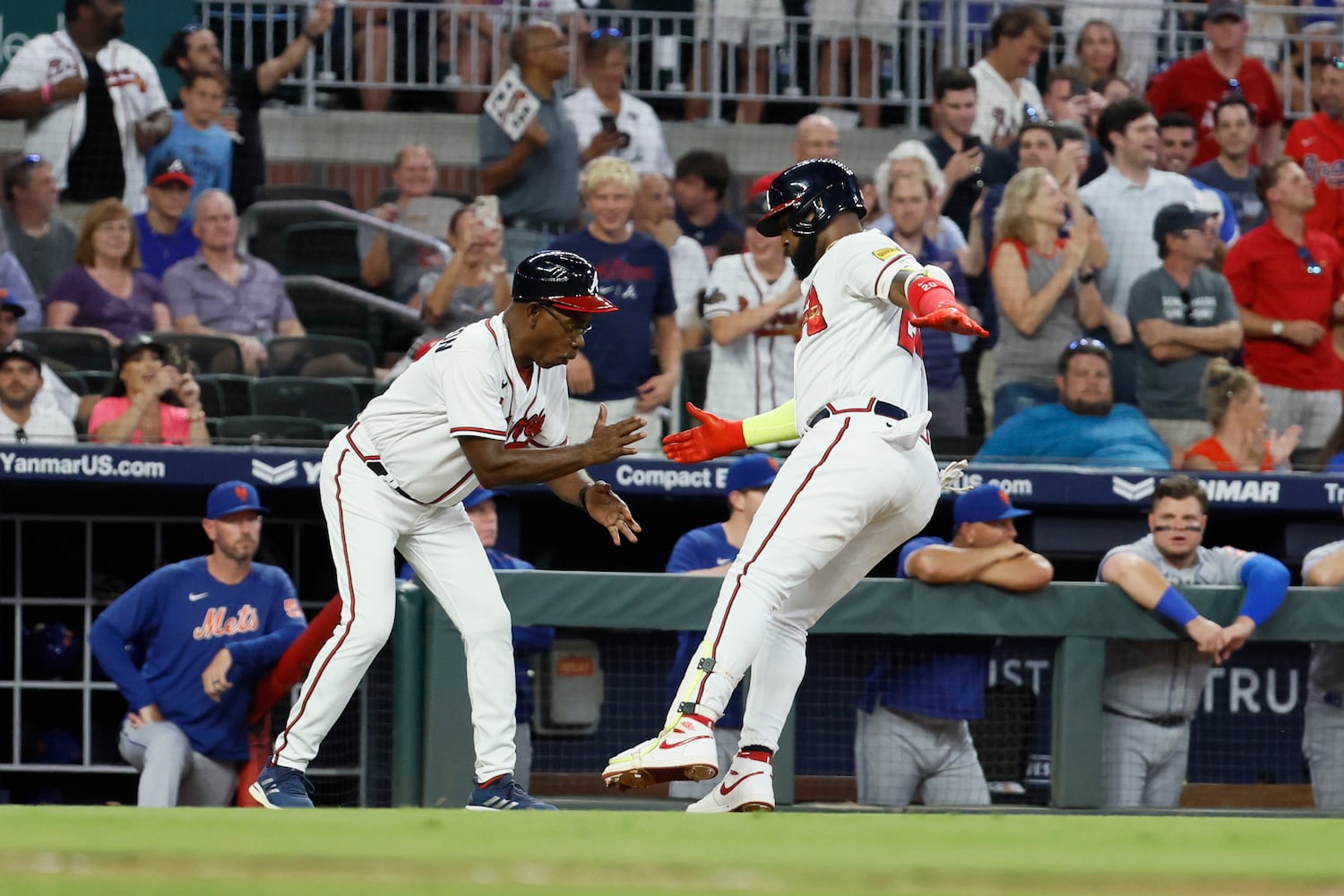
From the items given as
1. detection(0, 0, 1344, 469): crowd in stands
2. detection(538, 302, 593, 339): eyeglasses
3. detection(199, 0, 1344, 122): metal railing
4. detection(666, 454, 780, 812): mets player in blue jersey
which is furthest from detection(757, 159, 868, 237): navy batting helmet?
detection(199, 0, 1344, 122): metal railing

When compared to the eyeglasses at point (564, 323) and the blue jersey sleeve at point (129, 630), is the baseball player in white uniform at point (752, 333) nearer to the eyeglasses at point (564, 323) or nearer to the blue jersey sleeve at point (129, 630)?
the blue jersey sleeve at point (129, 630)

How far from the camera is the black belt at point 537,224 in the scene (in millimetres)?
9984

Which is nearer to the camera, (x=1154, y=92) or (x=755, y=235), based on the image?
(x=755, y=235)

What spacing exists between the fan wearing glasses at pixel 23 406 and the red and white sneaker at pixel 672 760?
3.77 m

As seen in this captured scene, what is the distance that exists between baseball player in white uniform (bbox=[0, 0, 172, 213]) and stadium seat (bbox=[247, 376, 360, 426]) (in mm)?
2116

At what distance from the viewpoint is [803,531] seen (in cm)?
521

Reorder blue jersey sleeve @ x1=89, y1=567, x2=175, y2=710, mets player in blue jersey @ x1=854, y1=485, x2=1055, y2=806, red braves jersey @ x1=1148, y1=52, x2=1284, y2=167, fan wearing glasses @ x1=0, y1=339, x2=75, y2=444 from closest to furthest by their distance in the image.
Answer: mets player in blue jersey @ x1=854, y1=485, x2=1055, y2=806 < blue jersey sleeve @ x1=89, y1=567, x2=175, y2=710 < fan wearing glasses @ x1=0, y1=339, x2=75, y2=444 < red braves jersey @ x1=1148, y1=52, x2=1284, y2=167

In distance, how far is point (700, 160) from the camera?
33.6 ft

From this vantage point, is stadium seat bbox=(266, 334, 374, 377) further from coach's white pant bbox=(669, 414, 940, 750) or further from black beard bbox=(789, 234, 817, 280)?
coach's white pant bbox=(669, 414, 940, 750)

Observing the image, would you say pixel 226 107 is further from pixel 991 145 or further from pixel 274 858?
pixel 274 858

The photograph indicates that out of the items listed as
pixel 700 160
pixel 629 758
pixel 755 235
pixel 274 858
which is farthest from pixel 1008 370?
pixel 274 858

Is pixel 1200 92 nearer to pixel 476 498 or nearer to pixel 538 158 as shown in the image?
pixel 538 158

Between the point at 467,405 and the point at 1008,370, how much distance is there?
12.8 feet

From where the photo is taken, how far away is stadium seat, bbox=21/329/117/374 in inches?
340
